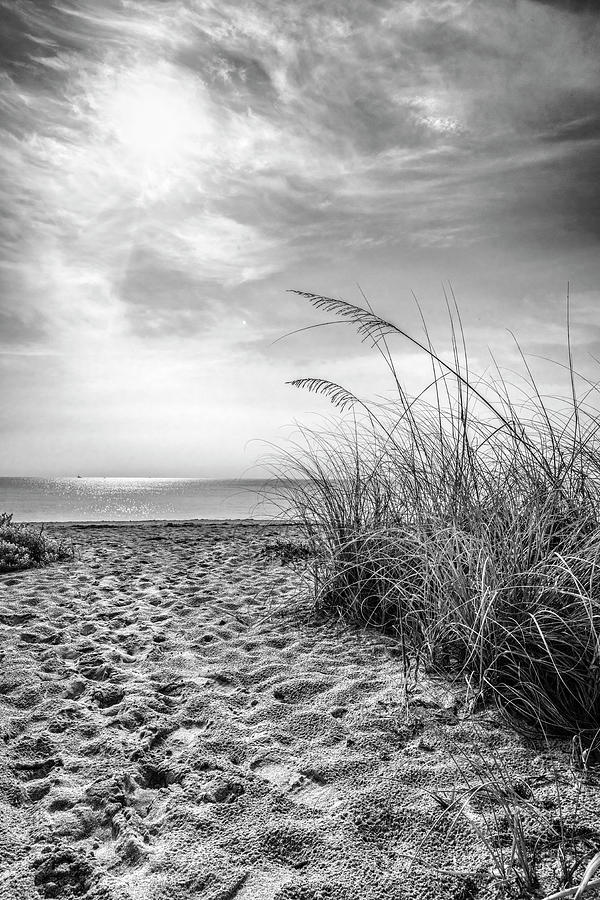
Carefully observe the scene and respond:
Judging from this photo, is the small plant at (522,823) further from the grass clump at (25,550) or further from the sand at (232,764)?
the grass clump at (25,550)

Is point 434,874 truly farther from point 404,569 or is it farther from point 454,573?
point 404,569

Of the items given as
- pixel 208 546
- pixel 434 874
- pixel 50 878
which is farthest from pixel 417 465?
pixel 208 546

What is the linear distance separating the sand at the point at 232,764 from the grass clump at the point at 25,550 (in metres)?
1.97

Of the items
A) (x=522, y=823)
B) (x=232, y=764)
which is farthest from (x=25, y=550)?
(x=522, y=823)

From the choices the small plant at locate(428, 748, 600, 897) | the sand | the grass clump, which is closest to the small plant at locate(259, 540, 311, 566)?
the sand

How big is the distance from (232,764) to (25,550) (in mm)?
4453

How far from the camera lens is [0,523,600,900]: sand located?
1.54 meters

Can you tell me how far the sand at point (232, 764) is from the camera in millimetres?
1539

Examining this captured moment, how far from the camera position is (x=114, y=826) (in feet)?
5.88

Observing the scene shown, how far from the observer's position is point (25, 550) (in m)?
A: 5.52

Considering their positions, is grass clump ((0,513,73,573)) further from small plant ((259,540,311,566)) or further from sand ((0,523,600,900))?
small plant ((259,540,311,566))

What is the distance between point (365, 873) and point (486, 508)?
6.28 ft

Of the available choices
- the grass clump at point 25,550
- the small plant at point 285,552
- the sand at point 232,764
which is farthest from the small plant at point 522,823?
the grass clump at point 25,550

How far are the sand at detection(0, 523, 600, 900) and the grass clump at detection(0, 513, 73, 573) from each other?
6.46ft
